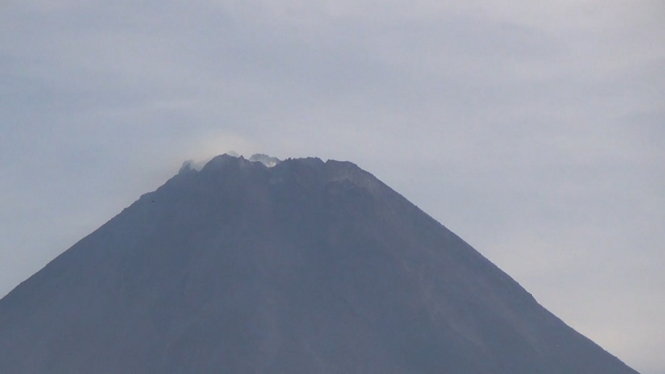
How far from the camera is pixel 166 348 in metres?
79.4

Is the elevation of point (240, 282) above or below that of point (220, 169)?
below

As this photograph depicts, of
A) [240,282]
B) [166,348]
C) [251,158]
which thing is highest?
[251,158]

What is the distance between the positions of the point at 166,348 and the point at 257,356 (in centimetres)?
740

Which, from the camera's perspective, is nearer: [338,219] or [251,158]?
[338,219]

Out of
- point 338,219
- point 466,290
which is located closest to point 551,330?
point 466,290

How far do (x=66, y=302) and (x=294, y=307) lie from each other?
60.2ft

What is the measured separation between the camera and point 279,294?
83.8m

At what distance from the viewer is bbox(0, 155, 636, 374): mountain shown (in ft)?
259

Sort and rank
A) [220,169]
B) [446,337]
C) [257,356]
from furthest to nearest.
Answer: [220,169] < [446,337] < [257,356]

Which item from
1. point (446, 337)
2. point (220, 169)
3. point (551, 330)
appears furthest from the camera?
point (220, 169)

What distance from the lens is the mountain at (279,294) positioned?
7900cm

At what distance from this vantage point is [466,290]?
88.8 metres

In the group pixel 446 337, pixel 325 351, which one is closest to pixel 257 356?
pixel 325 351

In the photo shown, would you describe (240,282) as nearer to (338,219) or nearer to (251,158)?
(338,219)
